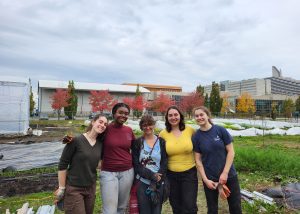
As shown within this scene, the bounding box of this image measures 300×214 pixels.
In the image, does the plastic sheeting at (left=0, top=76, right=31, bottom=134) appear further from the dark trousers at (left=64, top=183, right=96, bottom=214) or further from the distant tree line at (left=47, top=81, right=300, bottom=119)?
the distant tree line at (left=47, top=81, right=300, bottom=119)

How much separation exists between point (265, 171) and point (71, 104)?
1602 inches

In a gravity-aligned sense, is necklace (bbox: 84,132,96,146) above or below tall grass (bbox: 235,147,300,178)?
above

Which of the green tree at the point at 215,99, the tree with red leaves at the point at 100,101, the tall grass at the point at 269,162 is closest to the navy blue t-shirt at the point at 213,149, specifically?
the tall grass at the point at 269,162

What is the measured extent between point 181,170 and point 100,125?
3.65 feet

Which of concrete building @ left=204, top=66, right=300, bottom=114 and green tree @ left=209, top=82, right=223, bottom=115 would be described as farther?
concrete building @ left=204, top=66, right=300, bottom=114

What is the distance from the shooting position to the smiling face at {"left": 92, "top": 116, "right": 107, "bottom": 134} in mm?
3188

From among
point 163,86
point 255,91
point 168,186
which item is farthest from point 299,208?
point 255,91

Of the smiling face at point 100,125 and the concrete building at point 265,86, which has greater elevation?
the concrete building at point 265,86

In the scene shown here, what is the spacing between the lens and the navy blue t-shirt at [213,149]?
337 cm

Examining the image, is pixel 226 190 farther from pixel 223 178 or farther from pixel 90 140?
pixel 90 140

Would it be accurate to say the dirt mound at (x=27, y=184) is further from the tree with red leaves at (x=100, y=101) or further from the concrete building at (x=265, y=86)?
the concrete building at (x=265, y=86)

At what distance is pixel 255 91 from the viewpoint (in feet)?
418

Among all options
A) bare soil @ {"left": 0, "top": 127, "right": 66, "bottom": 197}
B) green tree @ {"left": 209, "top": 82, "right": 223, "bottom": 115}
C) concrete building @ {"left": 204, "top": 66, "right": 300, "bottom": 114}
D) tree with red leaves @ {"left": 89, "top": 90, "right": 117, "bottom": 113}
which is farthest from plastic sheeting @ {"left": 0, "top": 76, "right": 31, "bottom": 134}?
concrete building @ {"left": 204, "top": 66, "right": 300, "bottom": 114}

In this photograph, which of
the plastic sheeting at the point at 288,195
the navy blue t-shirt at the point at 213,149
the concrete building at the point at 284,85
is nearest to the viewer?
the navy blue t-shirt at the point at 213,149
